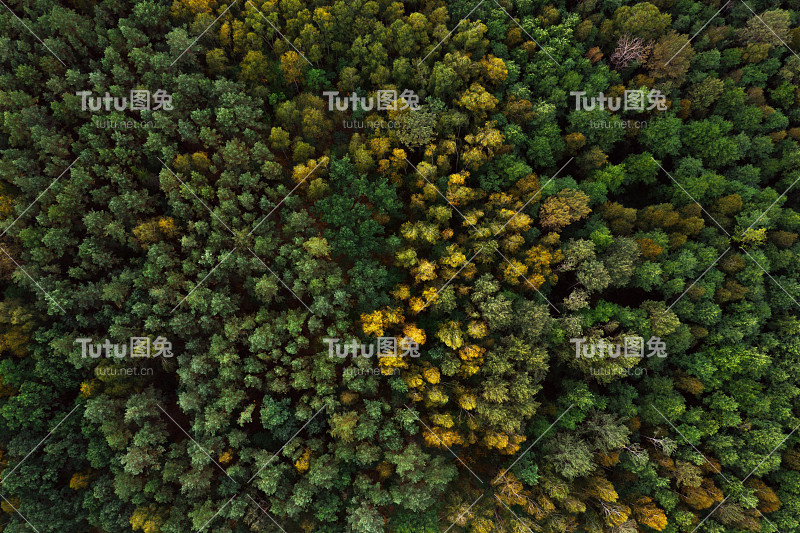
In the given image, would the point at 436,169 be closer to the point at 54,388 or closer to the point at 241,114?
the point at 241,114

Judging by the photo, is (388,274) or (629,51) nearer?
(388,274)

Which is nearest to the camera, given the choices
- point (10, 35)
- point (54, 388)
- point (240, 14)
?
point (54, 388)

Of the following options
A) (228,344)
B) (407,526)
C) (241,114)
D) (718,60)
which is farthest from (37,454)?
(718,60)

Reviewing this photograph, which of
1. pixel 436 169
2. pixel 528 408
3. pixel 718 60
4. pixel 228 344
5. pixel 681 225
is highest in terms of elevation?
pixel 718 60

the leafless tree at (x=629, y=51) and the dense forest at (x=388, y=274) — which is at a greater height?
the leafless tree at (x=629, y=51)

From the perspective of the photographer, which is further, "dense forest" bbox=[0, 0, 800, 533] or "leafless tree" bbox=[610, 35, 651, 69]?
"leafless tree" bbox=[610, 35, 651, 69]

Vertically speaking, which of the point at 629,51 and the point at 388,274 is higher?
the point at 629,51

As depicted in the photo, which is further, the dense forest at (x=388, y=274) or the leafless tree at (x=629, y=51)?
the leafless tree at (x=629, y=51)

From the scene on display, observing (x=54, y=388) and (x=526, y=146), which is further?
(x=526, y=146)
